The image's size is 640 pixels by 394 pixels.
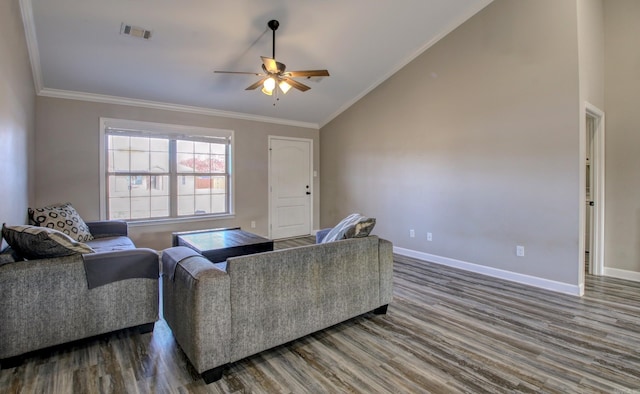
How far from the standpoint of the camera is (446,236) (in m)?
4.45

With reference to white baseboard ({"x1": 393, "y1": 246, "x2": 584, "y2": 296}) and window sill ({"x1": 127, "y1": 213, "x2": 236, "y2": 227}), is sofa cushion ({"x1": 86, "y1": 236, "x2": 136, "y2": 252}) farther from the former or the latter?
white baseboard ({"x1": 393, "y1": 246, "x2": 584, "y2": 296})

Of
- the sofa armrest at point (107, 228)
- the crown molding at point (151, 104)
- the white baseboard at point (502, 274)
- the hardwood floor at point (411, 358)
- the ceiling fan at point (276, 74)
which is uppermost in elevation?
the crown molding at point (151, 104)

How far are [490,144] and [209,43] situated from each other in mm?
3632

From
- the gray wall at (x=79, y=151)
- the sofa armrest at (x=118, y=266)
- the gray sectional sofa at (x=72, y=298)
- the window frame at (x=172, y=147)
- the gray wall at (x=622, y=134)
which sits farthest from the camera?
the window frame at (x=172, y=147)

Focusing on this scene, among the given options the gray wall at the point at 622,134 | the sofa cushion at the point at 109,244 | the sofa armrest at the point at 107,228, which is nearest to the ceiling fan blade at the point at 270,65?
the sofa cushion at the point at 109,244

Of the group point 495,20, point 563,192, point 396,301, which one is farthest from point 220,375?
point 495,20

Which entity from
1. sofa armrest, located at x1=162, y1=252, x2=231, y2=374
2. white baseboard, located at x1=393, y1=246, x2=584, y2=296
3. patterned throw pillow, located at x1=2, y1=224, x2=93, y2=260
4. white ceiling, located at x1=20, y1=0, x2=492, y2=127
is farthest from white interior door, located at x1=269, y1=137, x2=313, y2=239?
sofa armrest, located at x1=162, y1=252, x2=231, y2=374

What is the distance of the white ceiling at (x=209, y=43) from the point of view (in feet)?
10.2

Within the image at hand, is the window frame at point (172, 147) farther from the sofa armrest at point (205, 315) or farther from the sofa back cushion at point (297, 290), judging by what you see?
the sofa back cushion at point (297, 290)

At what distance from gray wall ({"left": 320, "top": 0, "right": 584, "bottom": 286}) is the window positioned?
2.74m

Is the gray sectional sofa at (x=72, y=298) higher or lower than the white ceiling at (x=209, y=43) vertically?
lower

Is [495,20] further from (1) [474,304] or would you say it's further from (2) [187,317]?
(2) [187,317]

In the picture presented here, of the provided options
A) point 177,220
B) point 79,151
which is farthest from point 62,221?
point 177,220

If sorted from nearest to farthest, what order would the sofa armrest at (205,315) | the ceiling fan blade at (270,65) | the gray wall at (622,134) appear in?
1. the sofa armrest at (205,315)
2. the ceiling fan blade at (270,65)
3. the gray wall at (622,134)
